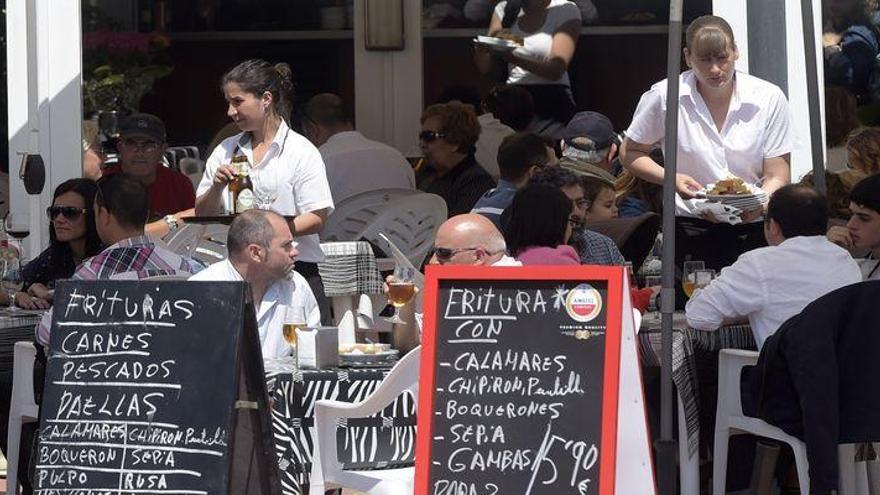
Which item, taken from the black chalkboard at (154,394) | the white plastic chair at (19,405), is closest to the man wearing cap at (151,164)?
the white plastic chair at (19,405)

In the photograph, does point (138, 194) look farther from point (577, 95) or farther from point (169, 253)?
point (577, 95)

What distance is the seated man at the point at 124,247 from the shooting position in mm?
5590

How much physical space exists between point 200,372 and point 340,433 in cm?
64

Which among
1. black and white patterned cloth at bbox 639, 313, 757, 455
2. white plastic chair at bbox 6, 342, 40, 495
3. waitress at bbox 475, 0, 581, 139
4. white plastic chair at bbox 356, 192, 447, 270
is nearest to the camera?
black and white patterned cloth at bbox 639, 313, 757, 455

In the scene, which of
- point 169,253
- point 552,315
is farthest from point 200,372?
point 169,253

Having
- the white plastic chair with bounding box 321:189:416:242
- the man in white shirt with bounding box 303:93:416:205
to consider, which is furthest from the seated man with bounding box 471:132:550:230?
the man in white shirt with bounding box 303:93:416:205

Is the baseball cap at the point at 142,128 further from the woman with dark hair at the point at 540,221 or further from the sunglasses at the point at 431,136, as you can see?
the woman with dark hair at the point at 540,221

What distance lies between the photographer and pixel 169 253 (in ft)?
18.7

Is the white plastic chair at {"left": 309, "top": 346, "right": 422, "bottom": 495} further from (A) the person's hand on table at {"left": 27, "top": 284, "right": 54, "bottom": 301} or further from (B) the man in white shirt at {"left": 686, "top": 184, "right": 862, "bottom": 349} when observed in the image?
(A) the person's hand on table at {"left": 27, "top": 284, "right": 54, "bottom": 301}

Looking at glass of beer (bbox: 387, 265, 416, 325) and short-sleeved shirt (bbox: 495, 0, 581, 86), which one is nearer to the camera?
glass of beer (bbox: 387, 265, 416, 325)

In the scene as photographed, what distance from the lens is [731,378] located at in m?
5.29

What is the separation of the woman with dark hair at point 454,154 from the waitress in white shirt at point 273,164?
7.13ft

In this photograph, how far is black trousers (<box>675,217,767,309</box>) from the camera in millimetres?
6258

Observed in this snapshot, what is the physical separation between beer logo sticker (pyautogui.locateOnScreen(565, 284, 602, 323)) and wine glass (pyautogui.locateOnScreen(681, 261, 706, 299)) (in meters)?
1.56
